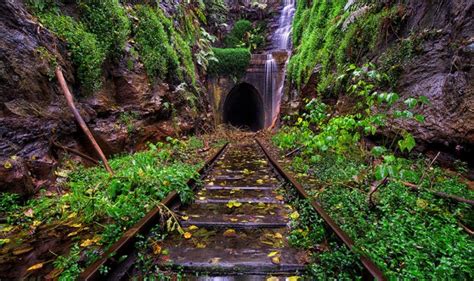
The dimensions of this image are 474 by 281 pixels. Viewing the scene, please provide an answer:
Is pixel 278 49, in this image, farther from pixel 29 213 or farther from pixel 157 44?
pixel 29 213

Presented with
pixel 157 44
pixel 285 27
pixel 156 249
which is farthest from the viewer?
pixel 285 27

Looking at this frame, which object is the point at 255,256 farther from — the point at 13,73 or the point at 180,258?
the point at 13,73

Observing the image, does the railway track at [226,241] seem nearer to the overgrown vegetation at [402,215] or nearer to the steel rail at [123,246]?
the steel rail at [123,246]

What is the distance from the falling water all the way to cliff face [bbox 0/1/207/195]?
10.4 m

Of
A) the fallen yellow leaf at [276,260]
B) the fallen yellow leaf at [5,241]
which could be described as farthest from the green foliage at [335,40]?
the fallen yellow leaf at [5,241]

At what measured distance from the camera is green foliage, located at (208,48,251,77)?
55.6 ft

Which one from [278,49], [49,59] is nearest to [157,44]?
[49,59]

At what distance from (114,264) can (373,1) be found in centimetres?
818

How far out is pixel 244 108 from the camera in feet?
72.2

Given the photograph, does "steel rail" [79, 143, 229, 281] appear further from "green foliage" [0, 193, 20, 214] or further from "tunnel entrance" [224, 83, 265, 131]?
"tunnel entrance" [224, 83, 265, 131]

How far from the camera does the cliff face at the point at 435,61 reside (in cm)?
379

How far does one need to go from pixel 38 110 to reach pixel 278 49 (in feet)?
59.3

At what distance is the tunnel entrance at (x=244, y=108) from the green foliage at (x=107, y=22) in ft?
37.2

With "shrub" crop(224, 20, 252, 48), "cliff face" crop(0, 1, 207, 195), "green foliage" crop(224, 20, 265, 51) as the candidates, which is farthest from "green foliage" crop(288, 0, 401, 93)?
"shrub" crop(224, 20, 252, 48)
